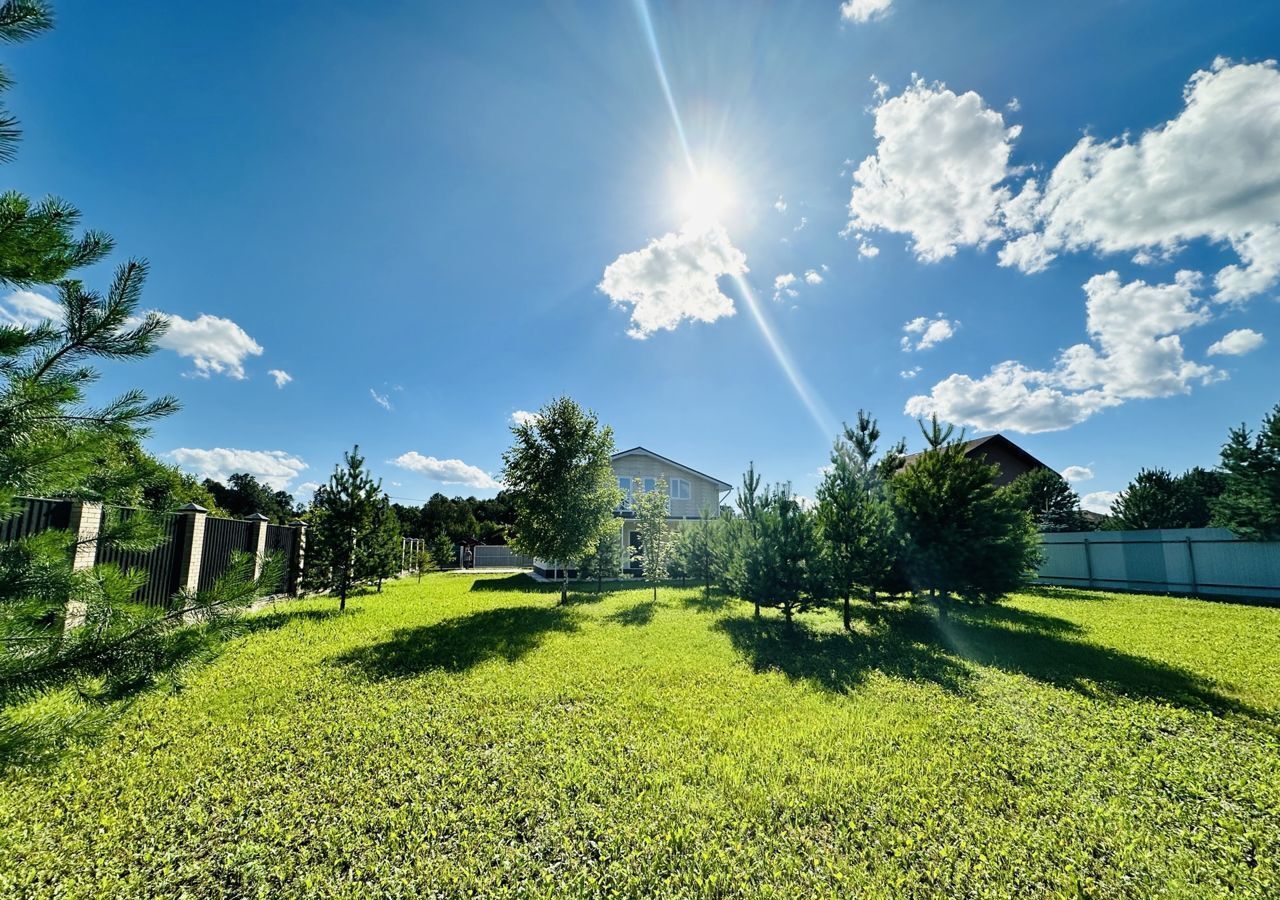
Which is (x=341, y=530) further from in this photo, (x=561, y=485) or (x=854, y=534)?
(x=854, y=534)

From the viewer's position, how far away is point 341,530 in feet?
48.5

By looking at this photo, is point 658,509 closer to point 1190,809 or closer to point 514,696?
point 514,696

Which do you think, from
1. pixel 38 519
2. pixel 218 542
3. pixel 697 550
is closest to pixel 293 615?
pixel 218 542

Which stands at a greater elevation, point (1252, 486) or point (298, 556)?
point (1252, 486)

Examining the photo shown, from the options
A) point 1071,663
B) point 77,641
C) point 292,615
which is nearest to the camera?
point 77,641

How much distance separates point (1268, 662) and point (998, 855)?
9955mm

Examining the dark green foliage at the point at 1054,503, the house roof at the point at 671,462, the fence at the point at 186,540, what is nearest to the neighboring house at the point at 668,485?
the house roof at the point at 671,462

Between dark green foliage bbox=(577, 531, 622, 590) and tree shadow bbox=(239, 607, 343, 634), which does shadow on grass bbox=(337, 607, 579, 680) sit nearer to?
tree shadow bbox=(239, 607, 343, 634)

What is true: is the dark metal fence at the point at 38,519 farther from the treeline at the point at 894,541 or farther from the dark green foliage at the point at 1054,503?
the dark green foliage at the point at 1054,503

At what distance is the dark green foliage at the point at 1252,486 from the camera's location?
1555cm

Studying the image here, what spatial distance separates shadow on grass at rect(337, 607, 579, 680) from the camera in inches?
337

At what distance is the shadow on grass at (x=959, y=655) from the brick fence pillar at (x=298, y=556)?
46.8 ft

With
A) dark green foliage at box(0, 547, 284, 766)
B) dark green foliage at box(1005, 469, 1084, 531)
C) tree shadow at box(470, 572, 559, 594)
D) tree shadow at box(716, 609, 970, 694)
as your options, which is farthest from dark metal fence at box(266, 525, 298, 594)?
dark green foliage at box(1005, 469, 1084, 531)

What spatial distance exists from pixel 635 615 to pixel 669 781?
9277 mm
